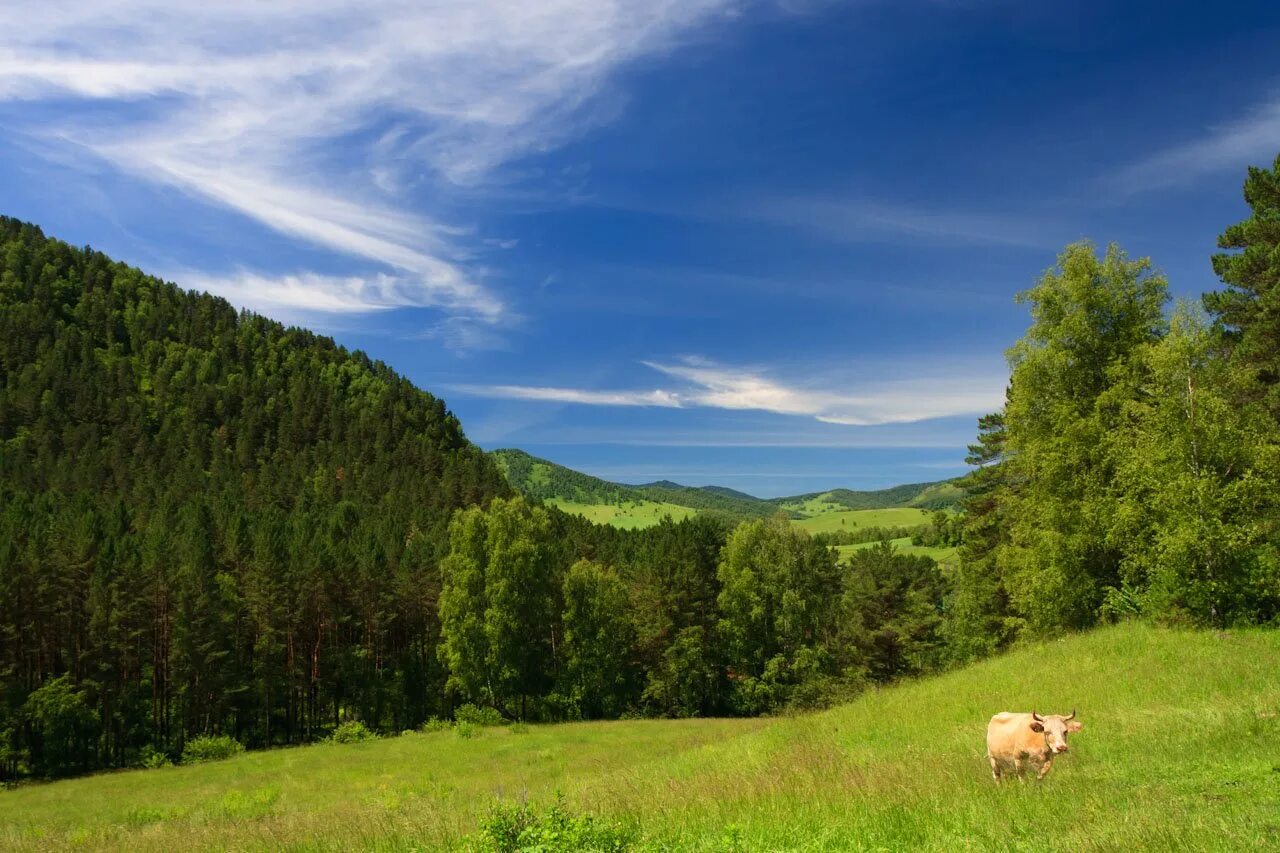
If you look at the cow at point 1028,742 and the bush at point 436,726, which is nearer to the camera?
the cow at point 1028,742

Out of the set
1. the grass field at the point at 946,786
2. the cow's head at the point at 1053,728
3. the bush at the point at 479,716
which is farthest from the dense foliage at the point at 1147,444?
the bush at the point at 479,716

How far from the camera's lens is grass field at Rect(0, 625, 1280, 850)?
7.37 meters

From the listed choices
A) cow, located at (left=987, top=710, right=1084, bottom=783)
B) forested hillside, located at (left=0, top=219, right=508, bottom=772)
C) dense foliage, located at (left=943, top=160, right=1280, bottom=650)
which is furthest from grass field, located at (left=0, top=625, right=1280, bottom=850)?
forested hillside, located at (left=0, top=219, right=508, bottom=772)

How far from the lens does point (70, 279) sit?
174750mm

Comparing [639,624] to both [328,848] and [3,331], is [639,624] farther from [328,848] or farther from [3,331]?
[3,331]

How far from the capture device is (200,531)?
5809cm

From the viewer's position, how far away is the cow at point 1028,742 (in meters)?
9.42

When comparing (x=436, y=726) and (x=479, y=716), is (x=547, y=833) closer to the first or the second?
(x=479, y=716)

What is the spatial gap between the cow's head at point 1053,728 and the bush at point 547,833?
637cm

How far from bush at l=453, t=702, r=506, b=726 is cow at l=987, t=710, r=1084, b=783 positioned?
46607 millimetres

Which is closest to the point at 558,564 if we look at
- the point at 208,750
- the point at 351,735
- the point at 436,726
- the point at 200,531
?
the point at 436,726

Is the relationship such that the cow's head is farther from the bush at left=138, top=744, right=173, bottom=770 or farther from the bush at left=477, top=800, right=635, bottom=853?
the bush at left=138, top=744, right=173, bottom=770

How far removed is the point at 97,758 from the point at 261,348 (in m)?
138

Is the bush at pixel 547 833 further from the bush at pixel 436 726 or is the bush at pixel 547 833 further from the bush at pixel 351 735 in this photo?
the bush at pixel 351 735
